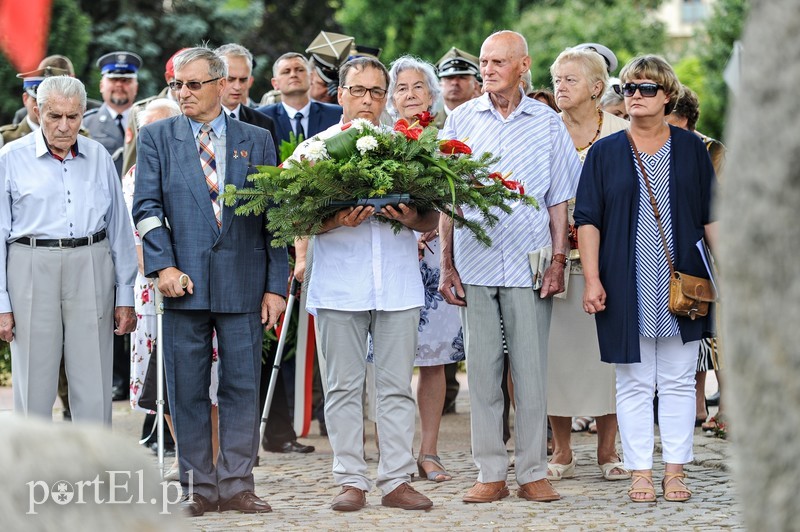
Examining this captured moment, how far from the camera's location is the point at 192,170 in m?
7.16

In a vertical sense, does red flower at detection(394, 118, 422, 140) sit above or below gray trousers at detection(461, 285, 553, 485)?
above

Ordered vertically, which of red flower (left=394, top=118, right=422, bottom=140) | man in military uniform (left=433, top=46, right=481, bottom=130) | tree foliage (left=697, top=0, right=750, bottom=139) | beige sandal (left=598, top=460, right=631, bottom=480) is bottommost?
beige sandal (left=598, top=460, right=631, bottom=480)

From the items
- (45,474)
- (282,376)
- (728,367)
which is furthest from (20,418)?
(282,376)

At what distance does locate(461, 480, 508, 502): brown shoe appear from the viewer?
7.29 metres

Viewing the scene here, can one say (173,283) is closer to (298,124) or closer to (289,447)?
(289,447)

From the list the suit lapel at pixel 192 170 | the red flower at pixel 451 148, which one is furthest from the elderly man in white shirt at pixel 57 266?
the red flower at pixel 451 148

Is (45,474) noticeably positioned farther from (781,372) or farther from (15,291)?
(15,291)

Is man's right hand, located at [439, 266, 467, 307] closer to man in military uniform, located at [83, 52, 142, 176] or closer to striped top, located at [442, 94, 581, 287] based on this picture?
striped top, located at [442, 94, 581, 287]

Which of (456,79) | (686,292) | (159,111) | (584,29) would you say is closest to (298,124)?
(456,79)

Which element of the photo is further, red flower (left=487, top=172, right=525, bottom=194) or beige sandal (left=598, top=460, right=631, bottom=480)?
beige sandal (left=598, top=460, right=631, bottom=480)

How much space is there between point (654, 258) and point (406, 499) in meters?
1.98

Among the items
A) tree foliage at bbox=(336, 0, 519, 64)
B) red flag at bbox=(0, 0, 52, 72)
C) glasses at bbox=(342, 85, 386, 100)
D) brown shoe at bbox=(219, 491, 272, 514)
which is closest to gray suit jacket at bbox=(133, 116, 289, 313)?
glasses at bbox=(342, 85, 386, 100)

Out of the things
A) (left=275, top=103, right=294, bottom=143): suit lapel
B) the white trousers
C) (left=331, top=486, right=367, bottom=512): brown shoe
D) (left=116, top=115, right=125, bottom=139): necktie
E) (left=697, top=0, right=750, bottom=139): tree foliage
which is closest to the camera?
(left=331, top=486, right=367, bottom=512): brown shoe

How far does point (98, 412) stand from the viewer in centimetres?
746
